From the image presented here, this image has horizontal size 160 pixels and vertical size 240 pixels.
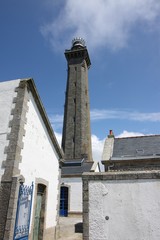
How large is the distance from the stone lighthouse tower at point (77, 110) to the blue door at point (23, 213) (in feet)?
60.1

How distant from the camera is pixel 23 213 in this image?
6.05m

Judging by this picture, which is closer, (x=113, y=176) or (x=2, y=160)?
(x=113, y=176)

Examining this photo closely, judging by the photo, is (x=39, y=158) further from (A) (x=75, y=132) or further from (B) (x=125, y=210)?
(A) (x=75, y=132)

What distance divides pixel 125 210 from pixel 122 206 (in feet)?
0.35

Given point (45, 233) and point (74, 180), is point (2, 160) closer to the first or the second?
point (45, 233)

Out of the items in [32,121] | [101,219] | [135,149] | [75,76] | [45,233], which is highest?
[75,76]

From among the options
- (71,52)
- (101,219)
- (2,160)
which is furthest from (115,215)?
(71,52)

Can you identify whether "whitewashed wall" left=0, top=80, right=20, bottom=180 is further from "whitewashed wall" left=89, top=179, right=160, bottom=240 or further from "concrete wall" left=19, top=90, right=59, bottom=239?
"whitewashed wall" left=89, top=179, right=160, bottom=240

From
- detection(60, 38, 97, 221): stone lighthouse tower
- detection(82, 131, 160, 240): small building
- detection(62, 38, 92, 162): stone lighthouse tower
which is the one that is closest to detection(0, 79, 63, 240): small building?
detection(82, 131, 160, 240): small building

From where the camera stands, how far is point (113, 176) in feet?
16.6

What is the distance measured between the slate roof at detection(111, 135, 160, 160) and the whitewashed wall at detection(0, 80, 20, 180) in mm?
11431

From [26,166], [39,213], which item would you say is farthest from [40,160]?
[39,213]

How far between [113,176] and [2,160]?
3313 millimetres

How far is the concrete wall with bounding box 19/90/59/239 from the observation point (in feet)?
22.4
